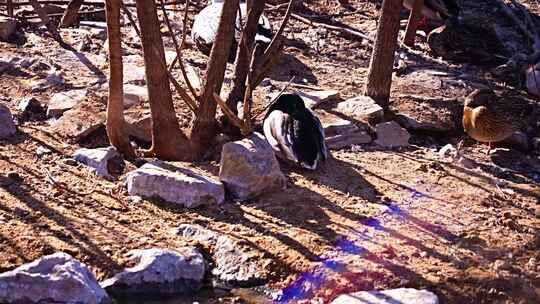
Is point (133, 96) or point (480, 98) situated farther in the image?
point (133, 96)

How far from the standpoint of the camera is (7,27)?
28.6 ft

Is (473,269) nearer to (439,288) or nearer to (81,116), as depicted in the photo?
(439,288)

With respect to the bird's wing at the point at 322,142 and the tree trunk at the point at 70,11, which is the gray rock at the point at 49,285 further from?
the tree trunk at the point at 70,11

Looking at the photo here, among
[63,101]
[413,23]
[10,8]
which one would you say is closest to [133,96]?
[63,101]

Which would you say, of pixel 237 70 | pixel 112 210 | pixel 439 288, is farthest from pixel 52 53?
pixel 439 288

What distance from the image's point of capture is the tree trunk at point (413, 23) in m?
9.21

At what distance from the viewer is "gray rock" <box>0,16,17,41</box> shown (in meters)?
8.69

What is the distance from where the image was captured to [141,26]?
594 cm

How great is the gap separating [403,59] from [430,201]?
11.2 ft

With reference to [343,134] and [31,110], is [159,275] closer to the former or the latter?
[343,134]

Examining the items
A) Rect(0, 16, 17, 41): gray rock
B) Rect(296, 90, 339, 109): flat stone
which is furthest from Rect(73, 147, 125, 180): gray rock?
Rect(0, 16, 17, 41): gray rock

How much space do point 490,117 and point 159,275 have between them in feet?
10.4

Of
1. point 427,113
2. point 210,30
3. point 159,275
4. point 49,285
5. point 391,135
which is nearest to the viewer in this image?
point 49,285

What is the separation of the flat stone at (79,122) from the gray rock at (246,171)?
4.12 feet
